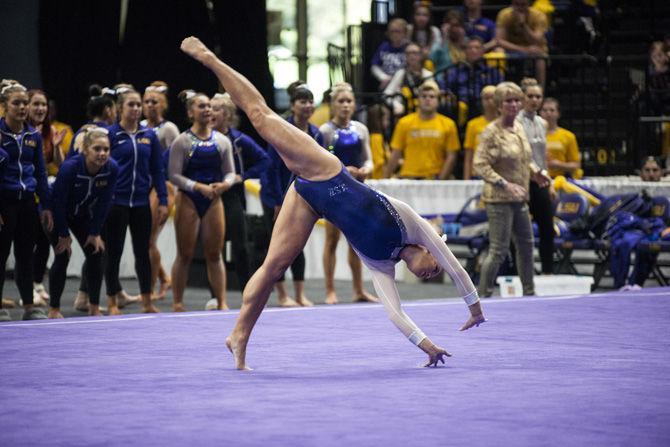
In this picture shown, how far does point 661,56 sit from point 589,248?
4.85 m

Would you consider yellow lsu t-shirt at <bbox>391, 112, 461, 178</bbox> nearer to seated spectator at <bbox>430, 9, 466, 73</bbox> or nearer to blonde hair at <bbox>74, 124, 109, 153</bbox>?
seated spectator at <bbox>430, 9, 466, 73</bbox>

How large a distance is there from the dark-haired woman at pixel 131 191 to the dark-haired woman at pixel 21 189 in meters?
0.55

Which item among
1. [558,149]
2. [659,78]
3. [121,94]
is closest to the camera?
[121,94]

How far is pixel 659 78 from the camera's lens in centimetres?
1580

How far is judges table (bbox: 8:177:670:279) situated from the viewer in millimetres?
12781

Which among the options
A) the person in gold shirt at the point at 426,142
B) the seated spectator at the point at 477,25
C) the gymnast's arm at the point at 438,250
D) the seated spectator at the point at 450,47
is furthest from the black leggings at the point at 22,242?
the seated spectator at the point at 477,25

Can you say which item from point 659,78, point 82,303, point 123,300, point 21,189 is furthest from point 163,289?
point 659,78

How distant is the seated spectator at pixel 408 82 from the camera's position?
1551 centimetres

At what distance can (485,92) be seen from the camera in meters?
12.0

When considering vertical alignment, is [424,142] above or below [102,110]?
below

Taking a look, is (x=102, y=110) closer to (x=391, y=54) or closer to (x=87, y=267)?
(x=87, y=267)

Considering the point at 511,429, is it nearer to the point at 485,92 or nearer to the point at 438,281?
the point at 485,92

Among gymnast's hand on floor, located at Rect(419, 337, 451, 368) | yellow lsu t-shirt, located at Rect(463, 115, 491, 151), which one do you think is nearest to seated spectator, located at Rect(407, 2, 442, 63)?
yellow lsu t-shirt, located at Rect(463, 115, 491, 151)

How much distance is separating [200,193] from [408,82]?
633cm
